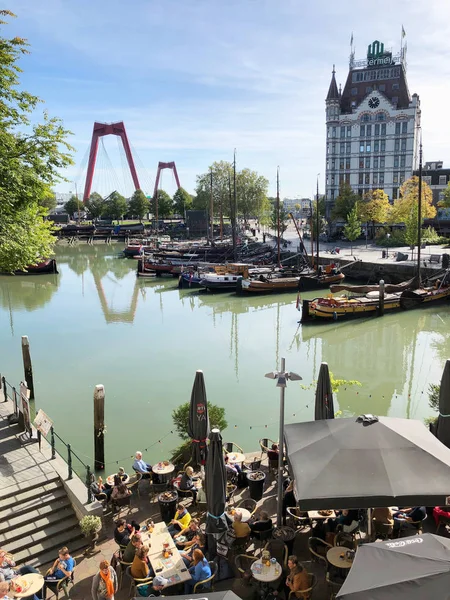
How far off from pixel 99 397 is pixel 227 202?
7881 cm

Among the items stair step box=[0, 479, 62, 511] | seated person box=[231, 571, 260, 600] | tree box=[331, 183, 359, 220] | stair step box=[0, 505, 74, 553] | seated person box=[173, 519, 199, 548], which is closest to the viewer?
seated person box=[231, 571, 260, 600]

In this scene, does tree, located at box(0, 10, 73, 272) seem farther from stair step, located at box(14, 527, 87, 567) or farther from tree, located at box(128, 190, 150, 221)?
A: tree, located at box(128, 190, 150, 221)

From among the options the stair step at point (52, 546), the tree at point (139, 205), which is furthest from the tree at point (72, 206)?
the stair step at point (52, 546)

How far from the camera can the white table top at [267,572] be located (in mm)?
6207

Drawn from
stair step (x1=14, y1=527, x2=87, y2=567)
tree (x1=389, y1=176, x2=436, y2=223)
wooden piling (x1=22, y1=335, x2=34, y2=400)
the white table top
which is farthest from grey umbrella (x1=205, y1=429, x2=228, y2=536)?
tree (x1=389, y1=176, x2=436, y2=223)

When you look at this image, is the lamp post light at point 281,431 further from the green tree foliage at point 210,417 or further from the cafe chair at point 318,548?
the green tree foliage at point 210,417

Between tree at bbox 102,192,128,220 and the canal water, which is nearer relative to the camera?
the canal water

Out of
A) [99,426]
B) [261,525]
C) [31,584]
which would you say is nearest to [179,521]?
[261,525]

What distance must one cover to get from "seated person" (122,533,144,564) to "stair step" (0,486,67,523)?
234 cm

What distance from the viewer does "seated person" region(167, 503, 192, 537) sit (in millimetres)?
7500

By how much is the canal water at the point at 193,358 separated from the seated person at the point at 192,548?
198 inches

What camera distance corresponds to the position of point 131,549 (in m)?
6.77

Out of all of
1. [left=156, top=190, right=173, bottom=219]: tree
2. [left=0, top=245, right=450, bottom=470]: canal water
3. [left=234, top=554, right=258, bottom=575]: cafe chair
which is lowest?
[left=0, top=245, right=450, bottom=470]: canal water

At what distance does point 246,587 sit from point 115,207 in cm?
10456
